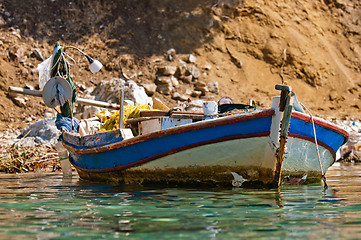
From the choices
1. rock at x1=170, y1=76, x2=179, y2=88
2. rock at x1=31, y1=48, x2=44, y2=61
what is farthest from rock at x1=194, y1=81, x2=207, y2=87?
rock at x1=31, y1=48, x2=44, y2=61

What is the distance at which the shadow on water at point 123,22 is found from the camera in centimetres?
1938

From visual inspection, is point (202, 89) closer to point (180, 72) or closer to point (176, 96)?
point (180, 72)

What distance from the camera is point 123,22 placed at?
20359 mm

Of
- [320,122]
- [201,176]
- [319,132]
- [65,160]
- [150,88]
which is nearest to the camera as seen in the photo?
[201,176]

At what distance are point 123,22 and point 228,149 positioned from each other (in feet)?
50.2

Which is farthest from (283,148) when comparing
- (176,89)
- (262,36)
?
(262,36)

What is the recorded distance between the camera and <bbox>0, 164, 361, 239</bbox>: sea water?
3.47 meters

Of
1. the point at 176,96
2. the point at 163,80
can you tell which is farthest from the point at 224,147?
the point at 163,80

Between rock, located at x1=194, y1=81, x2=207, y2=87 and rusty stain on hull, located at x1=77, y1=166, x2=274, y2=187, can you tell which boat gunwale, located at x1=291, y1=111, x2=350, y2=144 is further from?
rock, located at x1=194, y1=81, x2=207, y2=87

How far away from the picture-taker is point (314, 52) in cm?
2109

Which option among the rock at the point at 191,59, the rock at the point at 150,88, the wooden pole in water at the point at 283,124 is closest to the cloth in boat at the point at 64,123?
the wooden pole in water at the point at 283,124

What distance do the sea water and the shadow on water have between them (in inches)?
544

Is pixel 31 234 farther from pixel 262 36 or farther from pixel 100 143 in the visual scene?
pixel 262 36

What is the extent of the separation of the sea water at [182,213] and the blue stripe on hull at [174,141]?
0.50 meters
